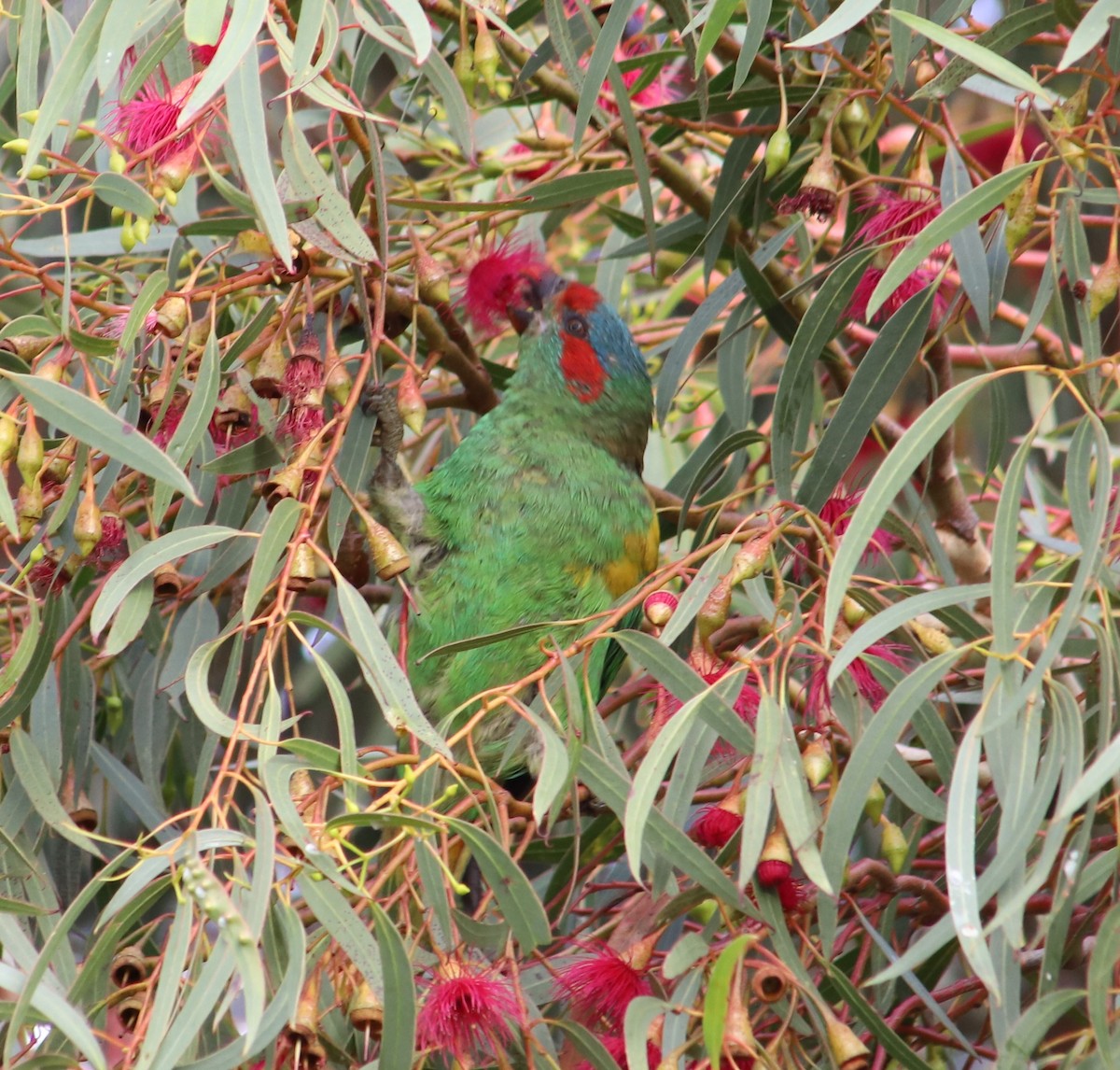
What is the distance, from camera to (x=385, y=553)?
143cm

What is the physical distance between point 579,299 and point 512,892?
52.1 inches

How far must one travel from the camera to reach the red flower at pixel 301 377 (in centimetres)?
154

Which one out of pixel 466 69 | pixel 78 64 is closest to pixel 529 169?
pixel 466 69

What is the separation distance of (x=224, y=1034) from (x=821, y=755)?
0.83 meters

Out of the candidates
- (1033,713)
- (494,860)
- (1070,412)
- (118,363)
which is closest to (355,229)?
(118,363)

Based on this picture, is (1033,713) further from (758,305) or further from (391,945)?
(758,305)

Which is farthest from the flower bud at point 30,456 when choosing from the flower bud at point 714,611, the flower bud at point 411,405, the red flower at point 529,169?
the red flower at point 529,169

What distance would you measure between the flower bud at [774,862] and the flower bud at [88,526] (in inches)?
28.0

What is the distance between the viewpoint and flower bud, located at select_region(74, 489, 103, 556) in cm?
134

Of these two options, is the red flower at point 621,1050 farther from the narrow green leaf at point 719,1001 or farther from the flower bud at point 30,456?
the flower bud at point 30,456

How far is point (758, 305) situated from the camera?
1.80 metres

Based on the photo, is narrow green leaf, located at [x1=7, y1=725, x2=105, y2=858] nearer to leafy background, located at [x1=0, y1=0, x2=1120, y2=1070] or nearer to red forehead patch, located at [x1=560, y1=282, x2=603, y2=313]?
leafy background, located at [x1=0, y1=0, x2=1120, y2=1070]

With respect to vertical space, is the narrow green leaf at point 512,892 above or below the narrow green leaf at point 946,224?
below

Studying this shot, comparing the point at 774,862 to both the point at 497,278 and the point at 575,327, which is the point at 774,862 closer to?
the point at 497,278
